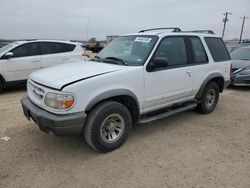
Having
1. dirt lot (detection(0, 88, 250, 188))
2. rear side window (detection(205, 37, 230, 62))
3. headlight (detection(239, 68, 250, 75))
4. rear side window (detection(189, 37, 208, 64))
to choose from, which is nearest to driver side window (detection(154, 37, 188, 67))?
rear side window (detection(189, 37, 208, 64))

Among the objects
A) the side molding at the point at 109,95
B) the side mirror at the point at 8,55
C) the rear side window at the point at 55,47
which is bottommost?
the side molding at the point at 109,95

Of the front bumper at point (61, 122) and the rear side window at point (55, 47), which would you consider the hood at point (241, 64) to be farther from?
the front bumper at point (61, 122)

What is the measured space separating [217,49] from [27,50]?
5.70 m

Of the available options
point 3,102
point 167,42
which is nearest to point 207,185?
point 167,42

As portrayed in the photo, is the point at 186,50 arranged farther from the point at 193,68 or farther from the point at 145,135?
the point at 145,135

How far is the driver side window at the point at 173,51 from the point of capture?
4.21 m

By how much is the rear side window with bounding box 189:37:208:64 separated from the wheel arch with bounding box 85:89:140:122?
1.76 meters

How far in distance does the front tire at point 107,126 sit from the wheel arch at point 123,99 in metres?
0.11

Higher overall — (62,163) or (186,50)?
(186,50)

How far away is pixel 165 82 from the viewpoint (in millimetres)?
4203

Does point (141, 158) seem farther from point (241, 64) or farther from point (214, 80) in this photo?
point (241, 64)

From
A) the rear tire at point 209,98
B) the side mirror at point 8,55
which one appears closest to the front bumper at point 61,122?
the rear tire at point 209,98

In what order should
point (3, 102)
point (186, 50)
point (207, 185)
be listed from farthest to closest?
point (3, 102)
point (186, 50)
point (207, 185)

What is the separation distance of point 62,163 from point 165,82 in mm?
2173
